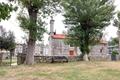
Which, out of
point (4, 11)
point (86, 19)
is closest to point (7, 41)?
point (86, 19)

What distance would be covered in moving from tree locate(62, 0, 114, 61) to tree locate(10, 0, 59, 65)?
4.42 meters

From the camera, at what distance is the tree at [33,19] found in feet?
92.1

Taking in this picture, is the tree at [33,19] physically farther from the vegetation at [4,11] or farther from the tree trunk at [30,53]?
the vegetation at [4,11]

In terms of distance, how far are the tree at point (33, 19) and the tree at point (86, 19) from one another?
14.5 ft

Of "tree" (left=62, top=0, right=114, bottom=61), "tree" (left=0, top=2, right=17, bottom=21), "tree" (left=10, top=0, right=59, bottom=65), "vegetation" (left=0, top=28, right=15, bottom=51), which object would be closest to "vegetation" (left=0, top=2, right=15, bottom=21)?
"tree" (left=0, top=2, right=17, bottom=21)

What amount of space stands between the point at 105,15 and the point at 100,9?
1137mm

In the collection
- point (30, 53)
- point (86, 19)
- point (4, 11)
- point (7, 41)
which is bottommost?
point (30, 53)

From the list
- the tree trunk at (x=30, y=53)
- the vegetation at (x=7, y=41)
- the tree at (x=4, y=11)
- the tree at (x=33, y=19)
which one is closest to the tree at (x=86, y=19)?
the tree at (x=33, y=19)

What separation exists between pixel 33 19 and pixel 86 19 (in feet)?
26.5

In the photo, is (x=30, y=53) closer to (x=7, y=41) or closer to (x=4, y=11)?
(x=7, y=41)

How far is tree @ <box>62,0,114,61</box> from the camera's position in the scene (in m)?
34.0

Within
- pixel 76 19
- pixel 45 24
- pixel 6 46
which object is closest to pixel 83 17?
pixel 76 19

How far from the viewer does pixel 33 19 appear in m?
28.5

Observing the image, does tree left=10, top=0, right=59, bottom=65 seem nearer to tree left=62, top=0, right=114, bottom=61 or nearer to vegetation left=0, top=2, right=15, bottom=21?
tree left=62, top=0, right=114, bottom=61
